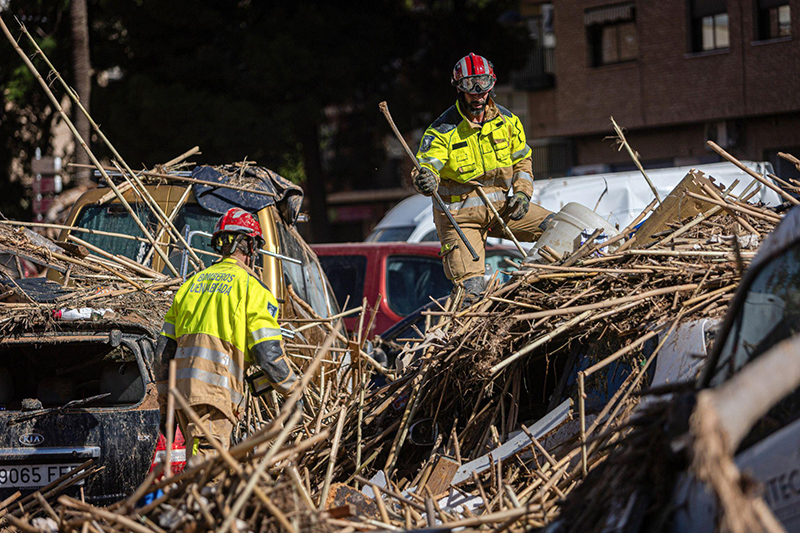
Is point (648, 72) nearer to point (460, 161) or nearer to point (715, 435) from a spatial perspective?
point (460, 161)

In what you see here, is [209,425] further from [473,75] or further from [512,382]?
[473,75]

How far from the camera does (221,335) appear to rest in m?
5.40

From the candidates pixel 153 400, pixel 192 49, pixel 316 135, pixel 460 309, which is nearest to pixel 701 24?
pixel 316 135

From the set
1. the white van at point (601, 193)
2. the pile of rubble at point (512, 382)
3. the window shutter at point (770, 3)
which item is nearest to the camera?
the pile of rubble at point (512, 382)

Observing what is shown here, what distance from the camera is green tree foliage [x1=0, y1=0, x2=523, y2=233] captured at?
73.5 feet

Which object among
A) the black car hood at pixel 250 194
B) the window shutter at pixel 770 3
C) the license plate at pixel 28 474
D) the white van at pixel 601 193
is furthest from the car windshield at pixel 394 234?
the window shutter at pixel 770 3

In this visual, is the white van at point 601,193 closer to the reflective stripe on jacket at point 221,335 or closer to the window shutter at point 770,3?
the reflective stripe on jacket at point 221,335

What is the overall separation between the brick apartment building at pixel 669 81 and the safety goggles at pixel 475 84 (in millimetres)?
13261

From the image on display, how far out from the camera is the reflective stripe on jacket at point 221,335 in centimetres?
535

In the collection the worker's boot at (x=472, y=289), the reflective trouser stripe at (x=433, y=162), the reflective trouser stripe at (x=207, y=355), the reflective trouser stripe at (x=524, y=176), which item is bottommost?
the reflective trouser stripe at (x=207, y=355)

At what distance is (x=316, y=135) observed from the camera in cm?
2489

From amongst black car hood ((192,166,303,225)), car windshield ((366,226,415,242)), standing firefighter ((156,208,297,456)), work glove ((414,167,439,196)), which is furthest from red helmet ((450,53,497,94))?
car windshield ((366,226,415,242))

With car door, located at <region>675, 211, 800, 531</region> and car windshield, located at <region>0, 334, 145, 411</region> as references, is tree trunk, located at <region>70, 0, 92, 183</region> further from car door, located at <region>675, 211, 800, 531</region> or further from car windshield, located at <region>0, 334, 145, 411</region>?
car door, located at <region>675, 211, 800, 531</region>

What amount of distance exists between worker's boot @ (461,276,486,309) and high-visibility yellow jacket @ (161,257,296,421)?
148cm
